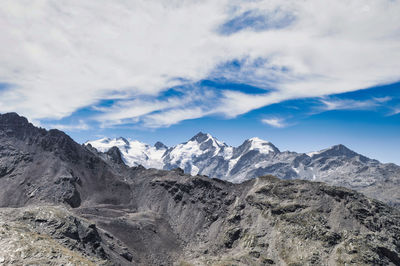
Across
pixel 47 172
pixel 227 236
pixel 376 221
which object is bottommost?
pixel 227 236

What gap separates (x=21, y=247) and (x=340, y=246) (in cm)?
10084

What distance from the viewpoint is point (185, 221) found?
151375 mm

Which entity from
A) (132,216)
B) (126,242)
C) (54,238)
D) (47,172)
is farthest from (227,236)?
(47,172)

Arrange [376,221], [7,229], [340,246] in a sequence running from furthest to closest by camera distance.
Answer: [376,221] → [340,246] → [7,229]

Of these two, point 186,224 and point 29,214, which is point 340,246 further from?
point 29,214

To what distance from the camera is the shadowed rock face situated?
323 ft

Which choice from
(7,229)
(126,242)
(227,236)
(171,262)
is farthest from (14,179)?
(227,236)

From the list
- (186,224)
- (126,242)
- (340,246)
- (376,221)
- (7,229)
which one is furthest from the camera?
(186,224)

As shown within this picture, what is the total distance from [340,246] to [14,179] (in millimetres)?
177739

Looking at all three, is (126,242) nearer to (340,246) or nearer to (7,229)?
(7,229)

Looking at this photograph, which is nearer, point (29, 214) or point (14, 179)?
point (29, 214)

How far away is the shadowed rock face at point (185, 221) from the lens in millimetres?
98438

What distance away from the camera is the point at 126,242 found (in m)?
127

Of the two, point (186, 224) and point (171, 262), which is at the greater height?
point (186, 224)
